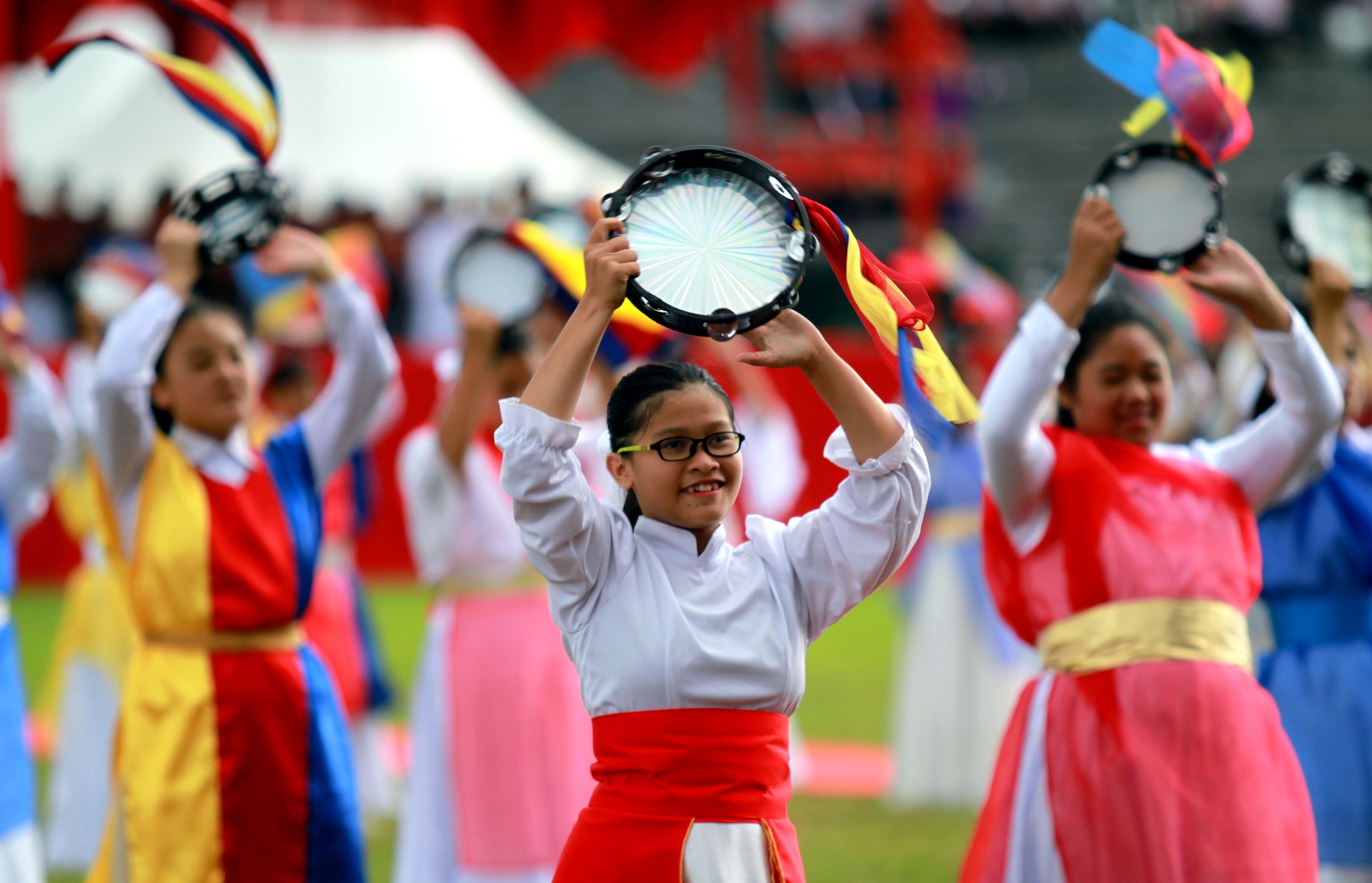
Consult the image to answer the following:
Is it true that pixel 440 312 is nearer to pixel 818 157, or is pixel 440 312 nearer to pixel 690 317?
pixel 818 157

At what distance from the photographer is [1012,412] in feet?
9.73

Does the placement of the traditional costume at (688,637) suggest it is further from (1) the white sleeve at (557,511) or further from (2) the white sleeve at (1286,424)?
(2) the white sleeve at (1286,424)

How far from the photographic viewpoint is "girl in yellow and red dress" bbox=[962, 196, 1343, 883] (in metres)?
2.88

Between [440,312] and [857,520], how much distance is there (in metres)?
11.1

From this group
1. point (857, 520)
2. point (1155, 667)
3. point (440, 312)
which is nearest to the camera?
point (857, 520)

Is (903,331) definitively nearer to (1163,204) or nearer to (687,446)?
(687,446)

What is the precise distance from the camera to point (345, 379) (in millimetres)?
3625

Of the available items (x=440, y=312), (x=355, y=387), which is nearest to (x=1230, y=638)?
(x=355, y=387)

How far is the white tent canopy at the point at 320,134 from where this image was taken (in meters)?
12.5

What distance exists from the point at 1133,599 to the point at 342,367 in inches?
69.8

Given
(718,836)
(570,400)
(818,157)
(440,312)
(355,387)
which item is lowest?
(718,836)

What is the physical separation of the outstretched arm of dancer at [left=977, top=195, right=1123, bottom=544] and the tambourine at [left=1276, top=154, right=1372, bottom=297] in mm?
824

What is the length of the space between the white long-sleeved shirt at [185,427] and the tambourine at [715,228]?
1323mm

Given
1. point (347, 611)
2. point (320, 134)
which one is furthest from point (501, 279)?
point (320, 134)
